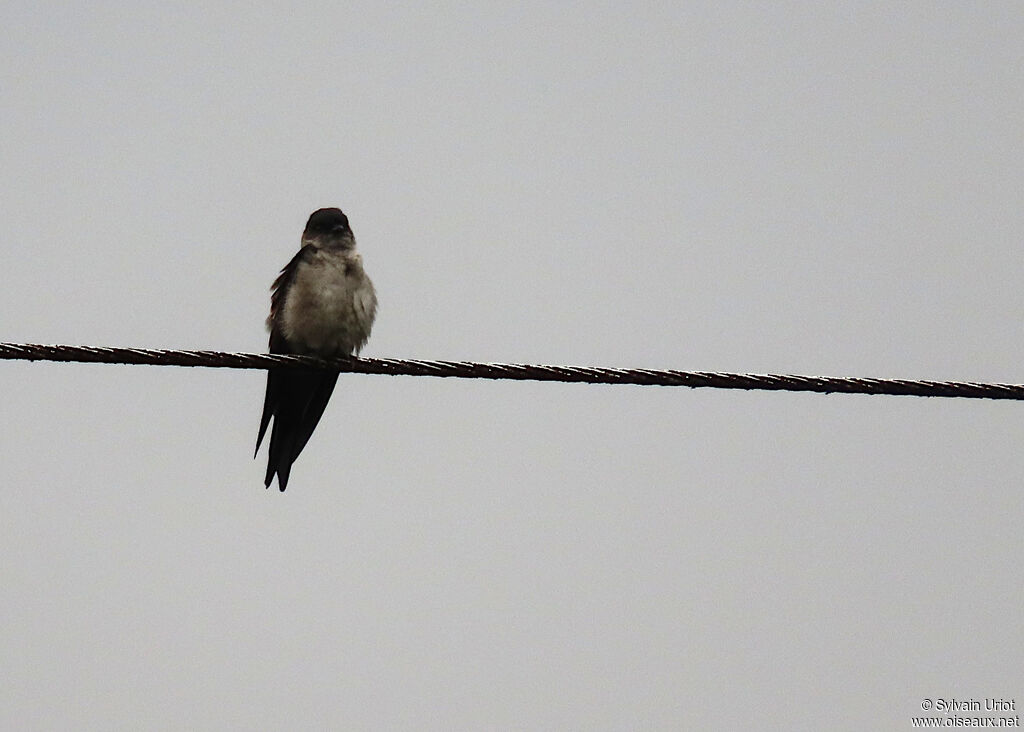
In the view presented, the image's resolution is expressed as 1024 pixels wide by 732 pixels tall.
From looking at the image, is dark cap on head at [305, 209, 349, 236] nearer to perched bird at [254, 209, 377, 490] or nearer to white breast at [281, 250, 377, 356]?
perched bird at [254, 209, 377, 490]

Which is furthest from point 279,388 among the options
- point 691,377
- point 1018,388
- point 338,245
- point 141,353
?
point 1018,388

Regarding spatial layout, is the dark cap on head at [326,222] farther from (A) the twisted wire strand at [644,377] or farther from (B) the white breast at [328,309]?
(A) the twisted wire strand at [644,377]

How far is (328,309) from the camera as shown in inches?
263

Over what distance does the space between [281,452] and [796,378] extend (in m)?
3.54

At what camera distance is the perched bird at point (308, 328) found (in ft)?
21.9

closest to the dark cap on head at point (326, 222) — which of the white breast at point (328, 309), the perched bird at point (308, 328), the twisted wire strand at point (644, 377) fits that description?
the perched bird at point (308, 328)

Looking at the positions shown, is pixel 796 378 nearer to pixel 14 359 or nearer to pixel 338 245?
pixel 14 359

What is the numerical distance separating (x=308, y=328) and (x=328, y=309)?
0.46 ft

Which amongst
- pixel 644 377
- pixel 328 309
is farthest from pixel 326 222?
pixel 644 377

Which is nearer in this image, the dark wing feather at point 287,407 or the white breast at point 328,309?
the white breast at point 328,309

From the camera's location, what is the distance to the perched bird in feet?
21.9

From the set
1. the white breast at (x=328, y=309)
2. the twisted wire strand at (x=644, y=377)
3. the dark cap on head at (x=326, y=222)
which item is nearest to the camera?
the twisted wire strand at (x=644, y=377)

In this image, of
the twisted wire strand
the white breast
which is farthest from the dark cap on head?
the twisted wire strand

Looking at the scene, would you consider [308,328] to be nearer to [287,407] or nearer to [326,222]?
[287,407]
